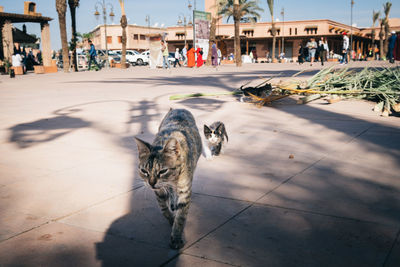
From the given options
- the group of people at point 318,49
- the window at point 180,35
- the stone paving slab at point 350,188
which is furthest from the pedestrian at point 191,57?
the window at point 180,35

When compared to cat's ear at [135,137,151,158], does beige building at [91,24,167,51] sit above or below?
above

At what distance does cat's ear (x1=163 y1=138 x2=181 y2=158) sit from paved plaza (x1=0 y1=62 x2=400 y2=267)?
2.30 ft

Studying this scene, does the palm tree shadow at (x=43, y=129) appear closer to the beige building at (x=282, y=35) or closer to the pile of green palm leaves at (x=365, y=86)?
the pile of green palm leaves at (x=365, y=86)

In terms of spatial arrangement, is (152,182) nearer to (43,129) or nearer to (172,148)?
(172,148)

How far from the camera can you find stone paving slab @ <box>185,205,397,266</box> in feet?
8.18

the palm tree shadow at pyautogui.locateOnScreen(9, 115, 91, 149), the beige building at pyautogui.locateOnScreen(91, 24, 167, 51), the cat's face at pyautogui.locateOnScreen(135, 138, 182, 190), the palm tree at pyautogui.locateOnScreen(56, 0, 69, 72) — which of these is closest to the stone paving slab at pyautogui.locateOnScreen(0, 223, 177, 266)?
the cat's face at pyautogui.locateOnScreen(135, 138, 182, 190)

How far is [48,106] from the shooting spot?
962 centimetres

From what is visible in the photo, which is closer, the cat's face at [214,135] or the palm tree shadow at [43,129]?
the cat's face at [214,135]

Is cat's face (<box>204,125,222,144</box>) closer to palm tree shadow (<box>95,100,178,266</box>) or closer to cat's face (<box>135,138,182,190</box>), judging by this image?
palm tree shadow (<box>95,100,178,266</box>)

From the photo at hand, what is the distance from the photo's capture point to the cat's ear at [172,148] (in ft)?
8.48

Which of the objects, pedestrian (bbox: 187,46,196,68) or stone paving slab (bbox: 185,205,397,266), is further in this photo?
pedestrian (bbox: 187,46,196,68)

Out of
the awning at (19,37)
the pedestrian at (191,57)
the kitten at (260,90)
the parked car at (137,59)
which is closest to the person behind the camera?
the kitten at (260,90)

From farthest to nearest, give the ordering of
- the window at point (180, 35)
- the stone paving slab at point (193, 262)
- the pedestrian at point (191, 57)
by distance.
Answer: the window at point (180, 35) < the pedestrian at point (191, 57) < the stone paving slab at point (193, 262)

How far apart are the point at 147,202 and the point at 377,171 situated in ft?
9.04
